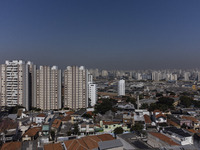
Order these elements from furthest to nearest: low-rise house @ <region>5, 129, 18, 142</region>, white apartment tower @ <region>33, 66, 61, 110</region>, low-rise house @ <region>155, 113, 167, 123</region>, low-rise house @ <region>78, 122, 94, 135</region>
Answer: white apartment tower @ <region>33, 66, 61, 110</region>
low-rise house @ <region>155, 113, 167, 123</region>
low-rise house @ <region>78, 122, 94, 135</region>
low-rise house @ <region>5, 129, 18, 142</region>

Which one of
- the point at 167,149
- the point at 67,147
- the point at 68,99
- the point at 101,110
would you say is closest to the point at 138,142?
the point at 167,149

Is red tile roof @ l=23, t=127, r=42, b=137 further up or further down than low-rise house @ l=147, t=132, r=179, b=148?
further down

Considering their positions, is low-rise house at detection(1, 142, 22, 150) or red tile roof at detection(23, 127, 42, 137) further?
red tile roof at detection(23, 127, 42, 137)

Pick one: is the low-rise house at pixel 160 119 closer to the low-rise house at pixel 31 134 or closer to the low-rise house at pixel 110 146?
the low-rise house at pixel 110 146

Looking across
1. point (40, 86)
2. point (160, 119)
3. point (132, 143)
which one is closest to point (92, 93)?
point (40, 86)

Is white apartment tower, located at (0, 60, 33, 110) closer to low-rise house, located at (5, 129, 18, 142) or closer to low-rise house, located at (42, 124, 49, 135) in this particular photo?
low-rise house, located at (42, 124, 49, 135)

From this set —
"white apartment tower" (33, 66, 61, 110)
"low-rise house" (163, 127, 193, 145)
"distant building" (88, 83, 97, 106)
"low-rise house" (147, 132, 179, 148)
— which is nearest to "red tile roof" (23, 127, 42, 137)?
"low-rise house" (147, 132, 179, 148)

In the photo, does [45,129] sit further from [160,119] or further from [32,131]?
[160,119]

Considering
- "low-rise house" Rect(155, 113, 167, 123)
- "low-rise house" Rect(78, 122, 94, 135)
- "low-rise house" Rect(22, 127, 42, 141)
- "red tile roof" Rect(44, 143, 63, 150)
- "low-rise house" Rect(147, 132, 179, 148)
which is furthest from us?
"low-rise house" Rect(155, 113, 167, 123)
